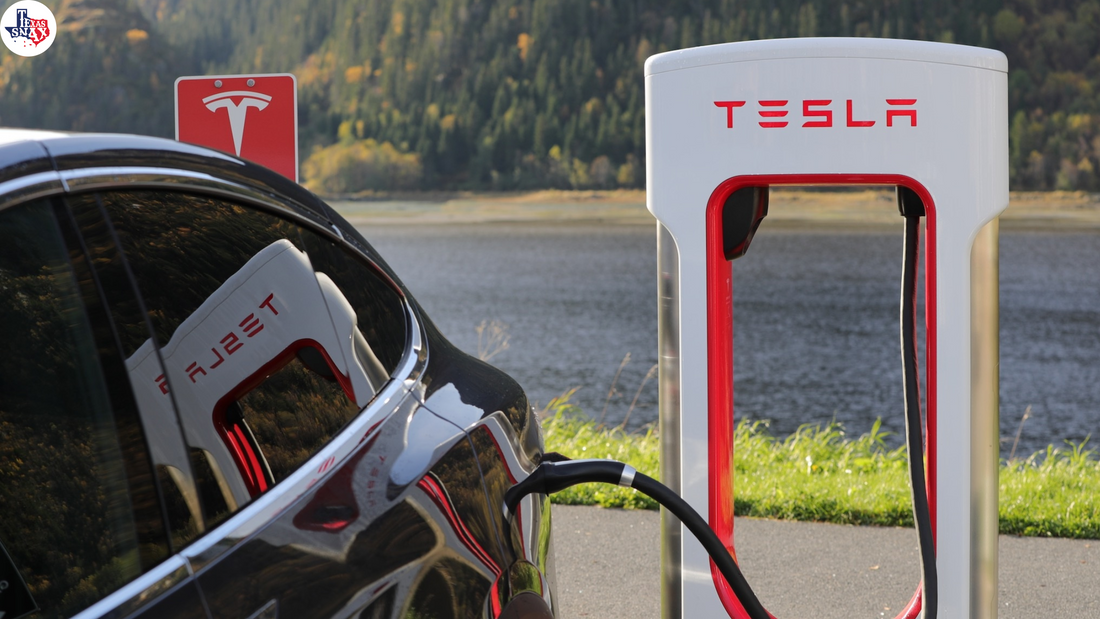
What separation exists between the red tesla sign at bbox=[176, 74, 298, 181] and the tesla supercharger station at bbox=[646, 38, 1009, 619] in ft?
6.79

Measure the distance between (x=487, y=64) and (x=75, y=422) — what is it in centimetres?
10762

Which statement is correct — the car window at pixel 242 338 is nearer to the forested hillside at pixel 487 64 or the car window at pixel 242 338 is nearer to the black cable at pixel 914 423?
the black cable at pixel 914 423

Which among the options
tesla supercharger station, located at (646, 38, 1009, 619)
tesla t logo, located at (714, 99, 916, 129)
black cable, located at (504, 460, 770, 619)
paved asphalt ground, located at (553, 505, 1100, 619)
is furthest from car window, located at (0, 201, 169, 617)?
paved asphalt ground, located at (553, 505, 1100, 619)

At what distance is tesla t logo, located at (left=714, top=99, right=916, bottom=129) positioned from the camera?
6.26 ft

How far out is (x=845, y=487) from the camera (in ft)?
13.8

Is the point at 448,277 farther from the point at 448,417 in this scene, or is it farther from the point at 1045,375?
the point at 448,417

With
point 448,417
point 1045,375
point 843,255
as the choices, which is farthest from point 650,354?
point 843,255

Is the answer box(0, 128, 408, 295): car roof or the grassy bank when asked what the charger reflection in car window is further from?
the grassy bank

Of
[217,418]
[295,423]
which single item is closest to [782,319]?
[295,423]

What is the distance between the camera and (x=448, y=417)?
1598 mm

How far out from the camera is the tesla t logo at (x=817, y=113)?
6.26ft

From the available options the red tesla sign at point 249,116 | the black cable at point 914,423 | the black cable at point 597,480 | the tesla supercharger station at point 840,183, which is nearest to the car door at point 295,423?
Answer: the black cable at point 597,480

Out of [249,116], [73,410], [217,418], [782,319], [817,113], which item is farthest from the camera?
[782,319]

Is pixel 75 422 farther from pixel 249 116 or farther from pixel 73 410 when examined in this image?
pixel 249 116
